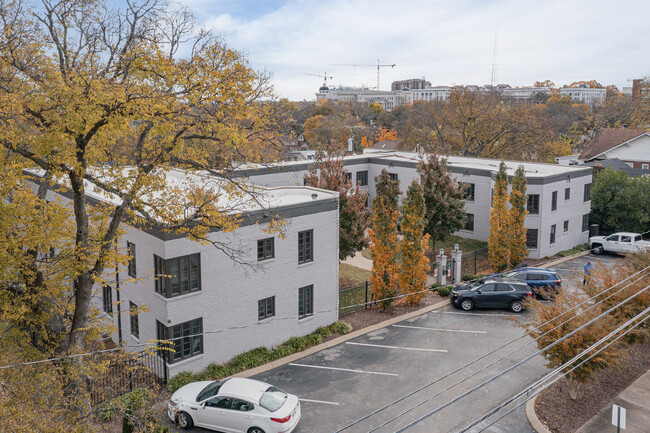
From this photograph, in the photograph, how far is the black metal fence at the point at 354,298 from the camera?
25.5 meters

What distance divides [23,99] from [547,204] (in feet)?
103

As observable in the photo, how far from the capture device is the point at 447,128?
6575 cm

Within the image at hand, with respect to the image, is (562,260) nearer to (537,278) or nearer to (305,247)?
(537,278)

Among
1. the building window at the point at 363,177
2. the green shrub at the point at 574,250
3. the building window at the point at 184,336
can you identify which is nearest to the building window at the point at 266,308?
the building window at the point at 184,336

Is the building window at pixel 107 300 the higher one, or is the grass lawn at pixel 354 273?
the building window at pixel 107 300

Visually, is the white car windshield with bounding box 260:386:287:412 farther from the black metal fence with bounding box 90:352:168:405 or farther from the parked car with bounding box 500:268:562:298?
the parked car with bounding box 500:268:562:298

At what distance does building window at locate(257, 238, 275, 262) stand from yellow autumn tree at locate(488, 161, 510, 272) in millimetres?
16278

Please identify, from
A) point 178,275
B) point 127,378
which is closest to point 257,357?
point 178,275

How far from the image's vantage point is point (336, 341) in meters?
22.4

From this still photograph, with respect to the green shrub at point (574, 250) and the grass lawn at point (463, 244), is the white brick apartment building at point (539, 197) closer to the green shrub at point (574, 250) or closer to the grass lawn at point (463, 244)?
the green shrub at point (574, 250)

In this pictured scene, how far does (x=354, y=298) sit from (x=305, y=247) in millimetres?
5958

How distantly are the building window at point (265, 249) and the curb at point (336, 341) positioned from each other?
4000mm

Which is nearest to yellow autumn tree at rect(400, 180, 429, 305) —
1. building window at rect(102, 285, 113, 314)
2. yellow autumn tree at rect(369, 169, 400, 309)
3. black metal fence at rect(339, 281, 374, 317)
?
yellow autumn tree at rect(369, 169, 400, 309)

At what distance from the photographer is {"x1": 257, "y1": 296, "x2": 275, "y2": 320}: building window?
21.0 m
